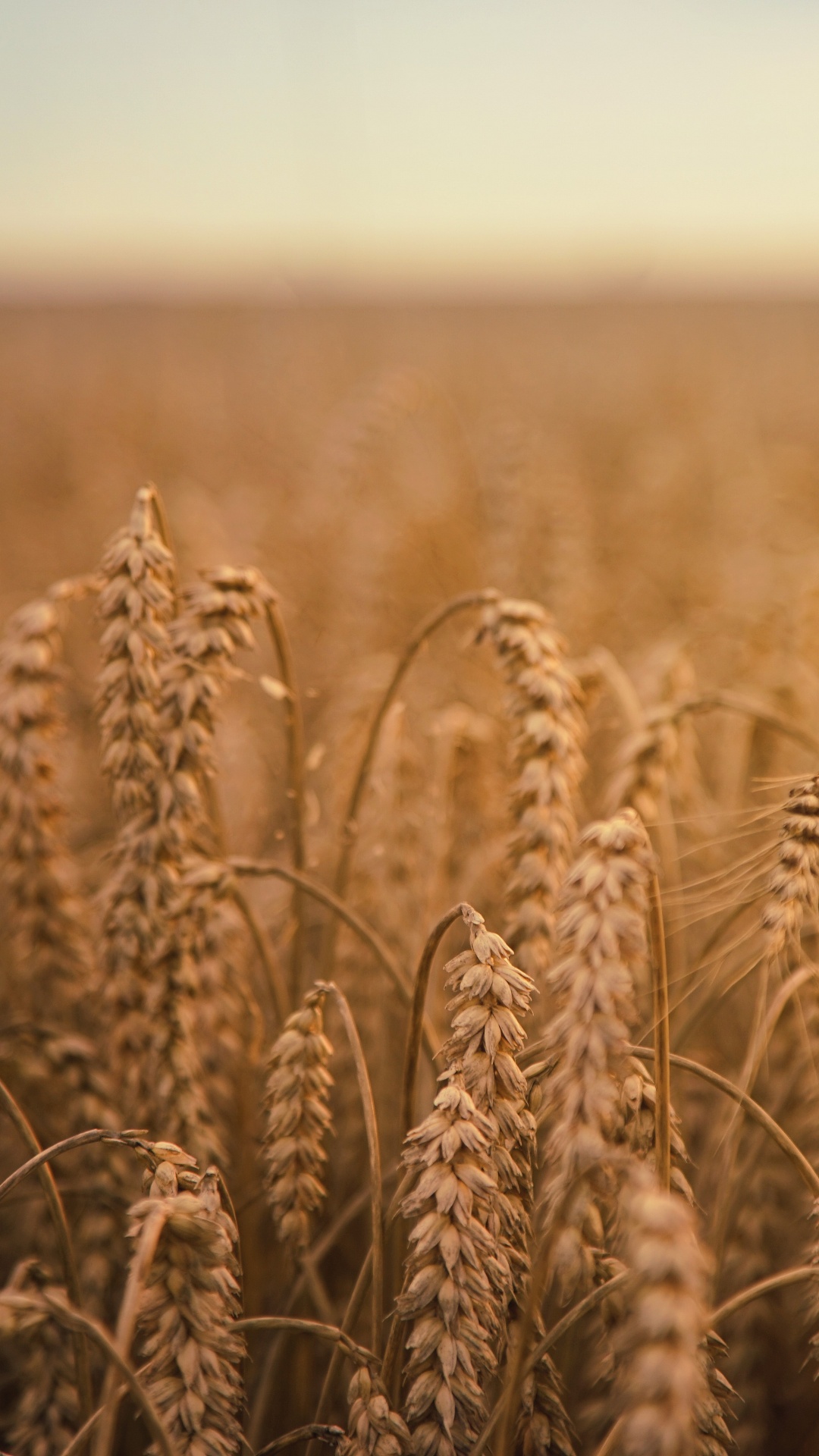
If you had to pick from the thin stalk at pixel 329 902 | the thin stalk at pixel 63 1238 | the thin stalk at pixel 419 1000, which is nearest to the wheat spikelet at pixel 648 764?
the thin stalk at pixel 329 902

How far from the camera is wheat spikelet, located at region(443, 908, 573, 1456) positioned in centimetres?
89

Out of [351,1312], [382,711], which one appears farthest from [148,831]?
[351,1312]

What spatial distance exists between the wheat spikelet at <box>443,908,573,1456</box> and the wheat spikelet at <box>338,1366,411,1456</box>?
5.3 inches

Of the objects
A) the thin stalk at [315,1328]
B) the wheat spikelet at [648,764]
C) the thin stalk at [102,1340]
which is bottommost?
the thin stalk at [315,1328]

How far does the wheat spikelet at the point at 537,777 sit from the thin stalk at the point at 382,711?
0.10 meters

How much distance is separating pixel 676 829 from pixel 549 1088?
117 centimetres

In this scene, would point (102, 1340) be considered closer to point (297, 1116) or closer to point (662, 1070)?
point (297, 1116)

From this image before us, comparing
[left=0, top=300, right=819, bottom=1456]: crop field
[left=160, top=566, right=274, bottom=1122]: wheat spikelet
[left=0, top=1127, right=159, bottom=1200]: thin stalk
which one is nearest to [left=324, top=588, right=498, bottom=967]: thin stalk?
[left=0, top=300, right=819, bottom=1456]: crop field

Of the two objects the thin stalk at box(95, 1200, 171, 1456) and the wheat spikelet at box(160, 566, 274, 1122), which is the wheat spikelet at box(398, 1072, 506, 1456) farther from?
the wheat spikelet at box(160, 566, 274, 1122)

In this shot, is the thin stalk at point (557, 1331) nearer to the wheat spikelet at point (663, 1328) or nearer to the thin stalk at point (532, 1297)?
the thin stalk at point (532, 1297)

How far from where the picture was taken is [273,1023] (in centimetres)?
159

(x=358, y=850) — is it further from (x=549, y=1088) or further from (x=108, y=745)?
(x=549, y=1088)

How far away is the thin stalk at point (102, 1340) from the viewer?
71 centimetres

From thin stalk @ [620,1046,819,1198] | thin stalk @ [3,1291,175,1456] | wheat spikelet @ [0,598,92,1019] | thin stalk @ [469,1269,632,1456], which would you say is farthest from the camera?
wheat spikelet @ [0,598,92,1019]
